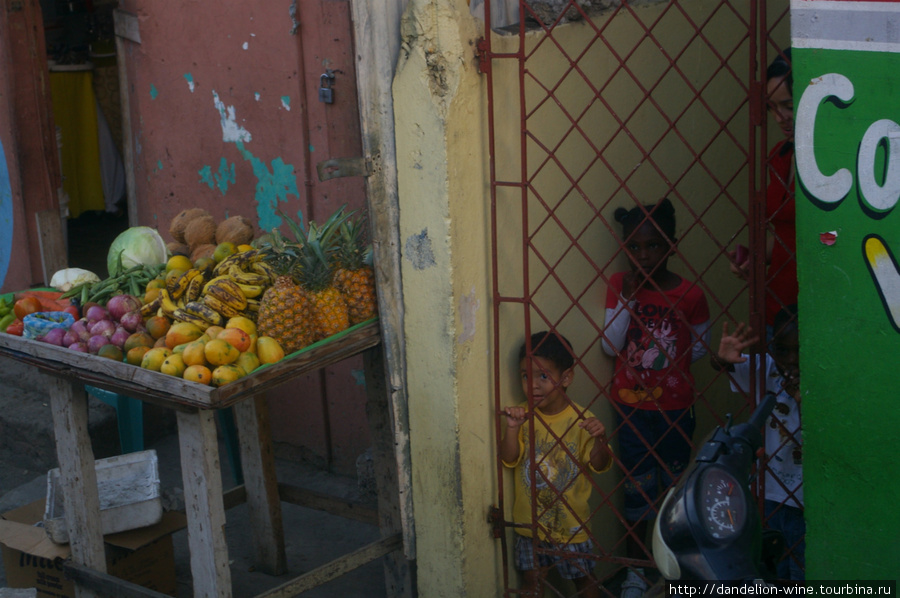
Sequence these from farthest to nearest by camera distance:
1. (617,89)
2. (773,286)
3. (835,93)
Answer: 1. (617,89)
2. (773,286)
3. (835,93)

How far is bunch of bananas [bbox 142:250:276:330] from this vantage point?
3.12 metres

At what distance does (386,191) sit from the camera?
2.99 metres

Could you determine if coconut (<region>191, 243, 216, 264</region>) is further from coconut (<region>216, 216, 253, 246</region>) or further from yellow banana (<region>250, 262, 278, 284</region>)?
yellow banana (<region>250, 262, 278, 284</region>)

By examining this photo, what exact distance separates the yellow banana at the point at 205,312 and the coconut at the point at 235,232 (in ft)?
2.09

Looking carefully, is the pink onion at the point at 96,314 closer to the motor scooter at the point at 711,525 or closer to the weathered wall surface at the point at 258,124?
the weathered wall surface at the point at 258,124

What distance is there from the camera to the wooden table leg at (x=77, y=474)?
3217 millimetres

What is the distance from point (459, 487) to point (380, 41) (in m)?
1.60

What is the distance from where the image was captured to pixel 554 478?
328 cm

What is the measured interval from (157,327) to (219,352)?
484 mm

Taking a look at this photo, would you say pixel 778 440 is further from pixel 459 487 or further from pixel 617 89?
pixel 617 89

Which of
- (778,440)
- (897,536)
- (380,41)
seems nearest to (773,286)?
(778,440)

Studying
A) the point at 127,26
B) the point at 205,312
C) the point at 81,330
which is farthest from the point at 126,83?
the point at 205,312

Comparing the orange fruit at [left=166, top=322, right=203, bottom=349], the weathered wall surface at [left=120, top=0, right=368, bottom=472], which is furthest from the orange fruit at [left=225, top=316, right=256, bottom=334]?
the weathered wall surface at [left=120, top=0, right=368, bottom=472]

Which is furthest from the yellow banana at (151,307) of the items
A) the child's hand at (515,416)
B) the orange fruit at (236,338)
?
the child's hand at (515,416)
